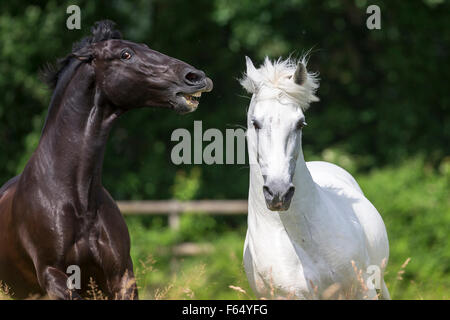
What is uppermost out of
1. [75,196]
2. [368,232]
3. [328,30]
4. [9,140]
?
[328,30]

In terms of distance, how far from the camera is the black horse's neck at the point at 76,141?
458 centimetres

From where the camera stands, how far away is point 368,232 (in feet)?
17.3

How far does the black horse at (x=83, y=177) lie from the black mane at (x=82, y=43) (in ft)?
0.30

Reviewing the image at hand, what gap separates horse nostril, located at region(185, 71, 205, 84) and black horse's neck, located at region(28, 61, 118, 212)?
0.57 m

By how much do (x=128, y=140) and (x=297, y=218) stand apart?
430 inches

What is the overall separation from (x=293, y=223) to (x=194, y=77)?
1.20m

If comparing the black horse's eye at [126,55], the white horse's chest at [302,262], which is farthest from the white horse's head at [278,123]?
the black horse's eye at [126,55]

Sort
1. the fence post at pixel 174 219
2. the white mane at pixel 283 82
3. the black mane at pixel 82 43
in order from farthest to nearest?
the fence post at pixel 174 219
the black mane at pixel 82 43
the white mane at pixel 283 82

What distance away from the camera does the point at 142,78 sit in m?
4.68

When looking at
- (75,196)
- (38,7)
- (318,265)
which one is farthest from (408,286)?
(38,7)

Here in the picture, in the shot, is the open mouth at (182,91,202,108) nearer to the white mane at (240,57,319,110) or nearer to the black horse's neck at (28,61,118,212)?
the white mane at (240,57,319,110)

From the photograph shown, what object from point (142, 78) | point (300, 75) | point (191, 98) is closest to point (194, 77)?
point (191, 98)

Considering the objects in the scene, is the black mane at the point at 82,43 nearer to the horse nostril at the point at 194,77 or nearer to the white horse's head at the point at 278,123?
the horse nostril at the point at 194,77

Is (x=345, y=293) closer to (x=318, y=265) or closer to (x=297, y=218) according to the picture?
(x=318, y=265)
